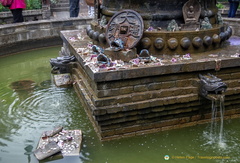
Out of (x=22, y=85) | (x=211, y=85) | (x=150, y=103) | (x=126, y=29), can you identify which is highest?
(x=126, y=29)

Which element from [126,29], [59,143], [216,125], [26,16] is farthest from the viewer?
[26,16]

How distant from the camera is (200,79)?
15.7 ft

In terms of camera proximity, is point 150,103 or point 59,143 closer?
point 59,143

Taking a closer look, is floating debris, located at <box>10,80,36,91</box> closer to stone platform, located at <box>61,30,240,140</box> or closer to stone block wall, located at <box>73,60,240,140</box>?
stone platform, located at <box>61,30,240,140</box>

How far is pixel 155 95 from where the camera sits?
4.68 m

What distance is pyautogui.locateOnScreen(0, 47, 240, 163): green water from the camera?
168 inches

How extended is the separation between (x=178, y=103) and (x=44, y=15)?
380 inches

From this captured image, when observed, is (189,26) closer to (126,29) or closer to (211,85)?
(126,29)

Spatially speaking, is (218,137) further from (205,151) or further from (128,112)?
(128,112)

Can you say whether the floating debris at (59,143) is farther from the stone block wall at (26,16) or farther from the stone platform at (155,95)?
the stone block wall at (26,16)

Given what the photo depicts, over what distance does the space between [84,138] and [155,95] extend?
136 cm

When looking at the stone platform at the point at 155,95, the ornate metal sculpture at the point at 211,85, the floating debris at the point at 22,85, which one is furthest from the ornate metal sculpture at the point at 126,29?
the floating debris at the point at 22,85

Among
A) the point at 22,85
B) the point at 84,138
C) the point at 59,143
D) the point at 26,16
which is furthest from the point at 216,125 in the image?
the point at 26,16

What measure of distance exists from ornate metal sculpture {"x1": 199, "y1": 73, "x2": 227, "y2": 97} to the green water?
77 cm
